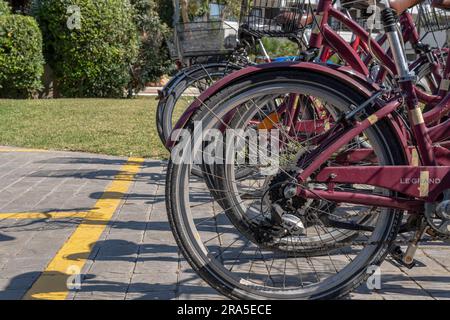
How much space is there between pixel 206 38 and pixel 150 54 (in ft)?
48.8

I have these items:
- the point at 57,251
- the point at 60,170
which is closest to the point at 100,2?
the point at 60,170

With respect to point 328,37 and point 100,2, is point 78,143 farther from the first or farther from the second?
point 100,2

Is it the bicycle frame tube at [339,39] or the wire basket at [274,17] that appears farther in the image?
the wire basket at [274,17]

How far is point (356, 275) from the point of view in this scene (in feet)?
8.95

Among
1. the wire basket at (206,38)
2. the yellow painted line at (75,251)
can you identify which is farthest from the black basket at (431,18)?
the yellow painted line at (75,251)

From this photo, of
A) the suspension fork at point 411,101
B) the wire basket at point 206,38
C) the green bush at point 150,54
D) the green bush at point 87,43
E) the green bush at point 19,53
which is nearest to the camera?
the suspension fork at point 411,101

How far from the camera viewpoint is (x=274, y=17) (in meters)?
4.09

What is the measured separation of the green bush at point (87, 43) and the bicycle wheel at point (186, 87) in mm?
10910

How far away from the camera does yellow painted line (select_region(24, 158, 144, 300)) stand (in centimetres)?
313

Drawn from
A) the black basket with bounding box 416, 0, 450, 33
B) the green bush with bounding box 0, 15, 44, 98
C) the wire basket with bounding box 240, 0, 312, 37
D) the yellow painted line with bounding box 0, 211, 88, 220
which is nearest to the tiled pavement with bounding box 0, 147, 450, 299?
the yellow painted line with bounding box 0, 211, 88, 220

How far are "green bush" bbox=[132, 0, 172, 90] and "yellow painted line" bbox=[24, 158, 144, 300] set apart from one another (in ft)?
44.0

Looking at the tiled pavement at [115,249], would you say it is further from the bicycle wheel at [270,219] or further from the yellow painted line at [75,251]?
the bicycle wheel at [270,219]

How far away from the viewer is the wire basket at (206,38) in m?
4.65

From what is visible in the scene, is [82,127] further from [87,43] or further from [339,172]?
[339,172]
